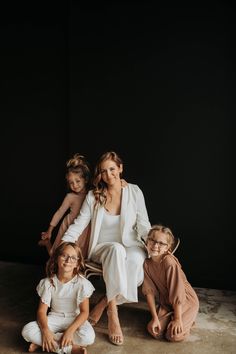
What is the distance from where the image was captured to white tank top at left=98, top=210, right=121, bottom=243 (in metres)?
3.34

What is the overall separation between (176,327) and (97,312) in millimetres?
575

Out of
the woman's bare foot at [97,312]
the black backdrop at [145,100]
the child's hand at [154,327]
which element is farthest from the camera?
the black backdrop at [145,100]

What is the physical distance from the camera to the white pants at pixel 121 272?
9.82ft

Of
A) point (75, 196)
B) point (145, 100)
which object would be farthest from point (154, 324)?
point (145, 100)

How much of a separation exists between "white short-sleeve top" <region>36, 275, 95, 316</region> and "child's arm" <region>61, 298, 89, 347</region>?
1.9 inches

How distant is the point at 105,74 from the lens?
379 cm

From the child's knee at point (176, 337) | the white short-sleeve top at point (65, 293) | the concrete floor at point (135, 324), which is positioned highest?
the white short-sleeve top at point (65, 293)

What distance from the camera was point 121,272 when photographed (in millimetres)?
3010

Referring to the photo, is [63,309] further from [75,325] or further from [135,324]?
[135,324]

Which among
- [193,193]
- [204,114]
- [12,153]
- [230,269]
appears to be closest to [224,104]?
[204,114]

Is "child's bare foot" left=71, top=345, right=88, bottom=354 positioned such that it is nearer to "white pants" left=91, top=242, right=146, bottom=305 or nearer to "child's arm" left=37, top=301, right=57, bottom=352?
"child's arm" left=37, top=301, right=57, bottom=352

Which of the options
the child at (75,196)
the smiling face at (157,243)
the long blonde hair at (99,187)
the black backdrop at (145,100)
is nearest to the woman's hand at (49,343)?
the child at (75,196)

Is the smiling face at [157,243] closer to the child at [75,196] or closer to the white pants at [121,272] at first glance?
the white pants at [121,272]

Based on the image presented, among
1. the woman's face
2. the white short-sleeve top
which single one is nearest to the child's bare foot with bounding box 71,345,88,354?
the white short-sleeve top
